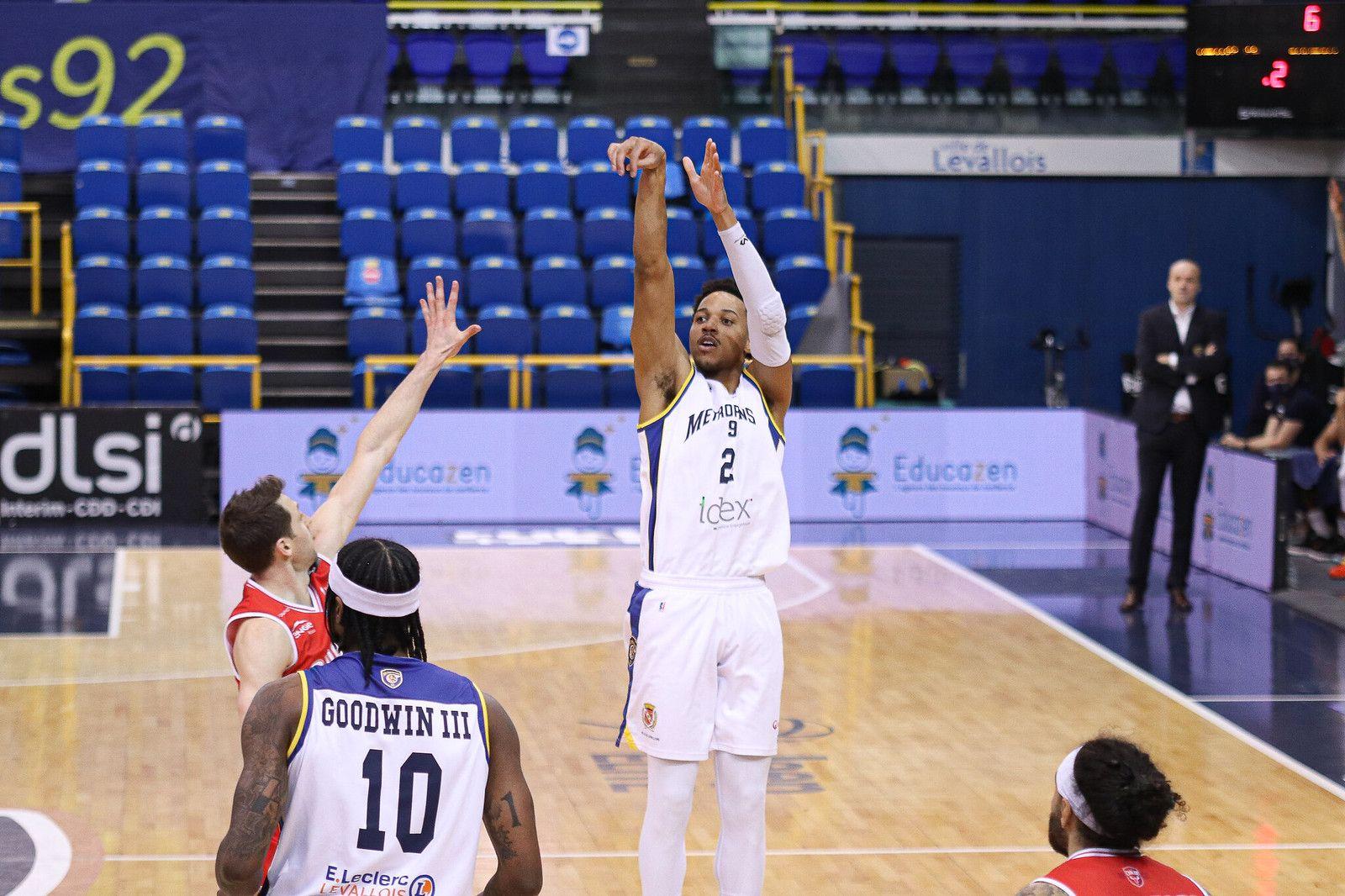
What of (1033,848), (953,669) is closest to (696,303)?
(1033,848)

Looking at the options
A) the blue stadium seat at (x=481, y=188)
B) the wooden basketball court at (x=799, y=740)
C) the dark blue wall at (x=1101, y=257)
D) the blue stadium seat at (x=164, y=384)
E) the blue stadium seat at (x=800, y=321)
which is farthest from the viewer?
the dark blue wall at (x=1101, y=257)

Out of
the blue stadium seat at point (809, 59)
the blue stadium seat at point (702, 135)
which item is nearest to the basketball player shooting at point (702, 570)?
the blue stadium seat at point (702, 135)

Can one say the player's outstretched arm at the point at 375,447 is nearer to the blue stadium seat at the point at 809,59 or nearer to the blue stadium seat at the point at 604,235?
the blue stadium seat at the point at 604,235

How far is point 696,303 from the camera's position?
197 inches

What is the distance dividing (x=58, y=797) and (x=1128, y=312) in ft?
58.4

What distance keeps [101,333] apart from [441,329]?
1221 cm

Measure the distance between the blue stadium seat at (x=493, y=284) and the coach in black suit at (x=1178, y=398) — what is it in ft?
24.7

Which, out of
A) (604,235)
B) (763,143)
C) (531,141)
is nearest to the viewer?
(604,235)

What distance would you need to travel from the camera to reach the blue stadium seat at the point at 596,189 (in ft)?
60.7

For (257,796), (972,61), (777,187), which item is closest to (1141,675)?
(257,796)

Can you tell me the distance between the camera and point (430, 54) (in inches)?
816

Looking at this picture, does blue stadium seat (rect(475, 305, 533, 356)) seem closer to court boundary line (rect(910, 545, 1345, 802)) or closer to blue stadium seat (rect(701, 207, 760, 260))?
blue stadium seat (rect(701, 207, 760, 260))

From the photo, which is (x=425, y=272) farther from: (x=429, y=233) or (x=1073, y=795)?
(x=1073, y=795)

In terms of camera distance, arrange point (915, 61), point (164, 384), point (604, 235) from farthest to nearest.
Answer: point (915, 61) → point (604, 235) → point (164, 384)
